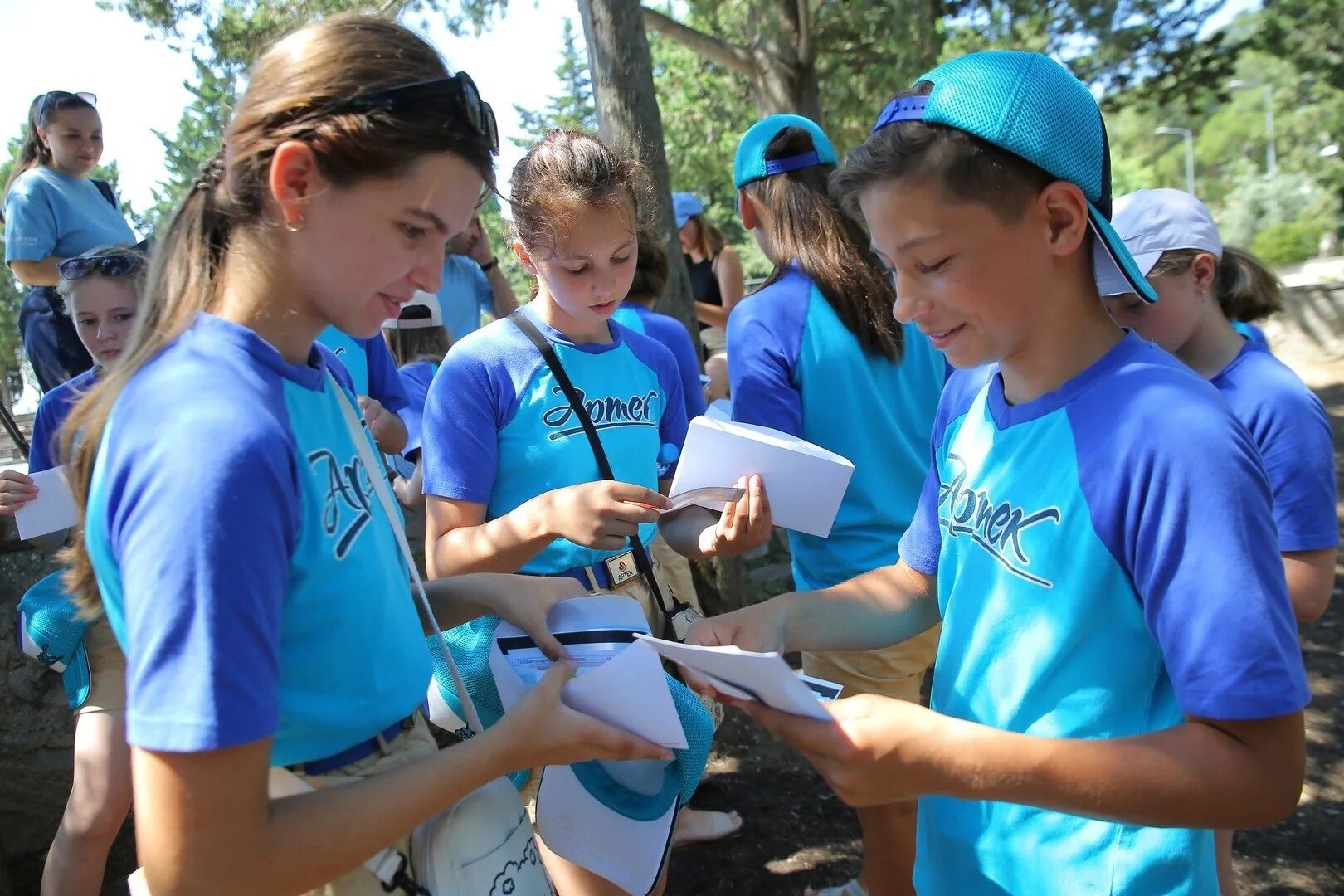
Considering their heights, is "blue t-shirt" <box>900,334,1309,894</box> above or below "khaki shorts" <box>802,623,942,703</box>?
above

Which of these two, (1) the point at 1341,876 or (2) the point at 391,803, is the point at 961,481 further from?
(1) the point at 1341,876

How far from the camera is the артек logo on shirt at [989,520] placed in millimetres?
1423

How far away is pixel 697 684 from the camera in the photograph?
1587mm

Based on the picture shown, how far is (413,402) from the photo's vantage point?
3.97m

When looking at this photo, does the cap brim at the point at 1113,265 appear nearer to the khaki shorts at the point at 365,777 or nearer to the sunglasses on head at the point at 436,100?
the sunglasses on head at the point at 436,100

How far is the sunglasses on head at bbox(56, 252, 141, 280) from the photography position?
3107mm

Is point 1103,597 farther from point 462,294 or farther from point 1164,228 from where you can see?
point 462,294

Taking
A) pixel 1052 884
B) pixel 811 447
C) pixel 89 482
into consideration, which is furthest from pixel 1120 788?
pixel 89 482

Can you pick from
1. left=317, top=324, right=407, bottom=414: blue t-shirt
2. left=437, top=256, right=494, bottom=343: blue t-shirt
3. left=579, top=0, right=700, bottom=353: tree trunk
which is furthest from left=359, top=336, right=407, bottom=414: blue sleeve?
left=579, top=0, right=700, bottom=353: tree trunk

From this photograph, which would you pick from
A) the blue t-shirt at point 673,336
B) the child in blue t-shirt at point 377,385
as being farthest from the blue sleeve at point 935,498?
the child in blue t-shirt at point 377,385

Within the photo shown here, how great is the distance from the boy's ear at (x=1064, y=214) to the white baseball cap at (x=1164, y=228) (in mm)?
1099

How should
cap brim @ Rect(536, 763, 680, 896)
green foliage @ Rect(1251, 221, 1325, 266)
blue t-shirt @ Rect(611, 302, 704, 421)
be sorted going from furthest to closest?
green foliage @ Rect(1251, 221, 1325, 266), blue t-shirt @ Rect(611, 302, 704, 421), cap brim @ Rect(536, 763, 680, 896)

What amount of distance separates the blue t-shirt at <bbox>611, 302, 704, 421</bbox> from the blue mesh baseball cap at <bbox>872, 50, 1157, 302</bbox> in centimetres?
181

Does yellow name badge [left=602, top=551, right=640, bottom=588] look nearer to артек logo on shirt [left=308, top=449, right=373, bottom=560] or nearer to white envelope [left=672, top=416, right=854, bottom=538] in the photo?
white envelope [left=672, top=416, right=854, bottom=538]
